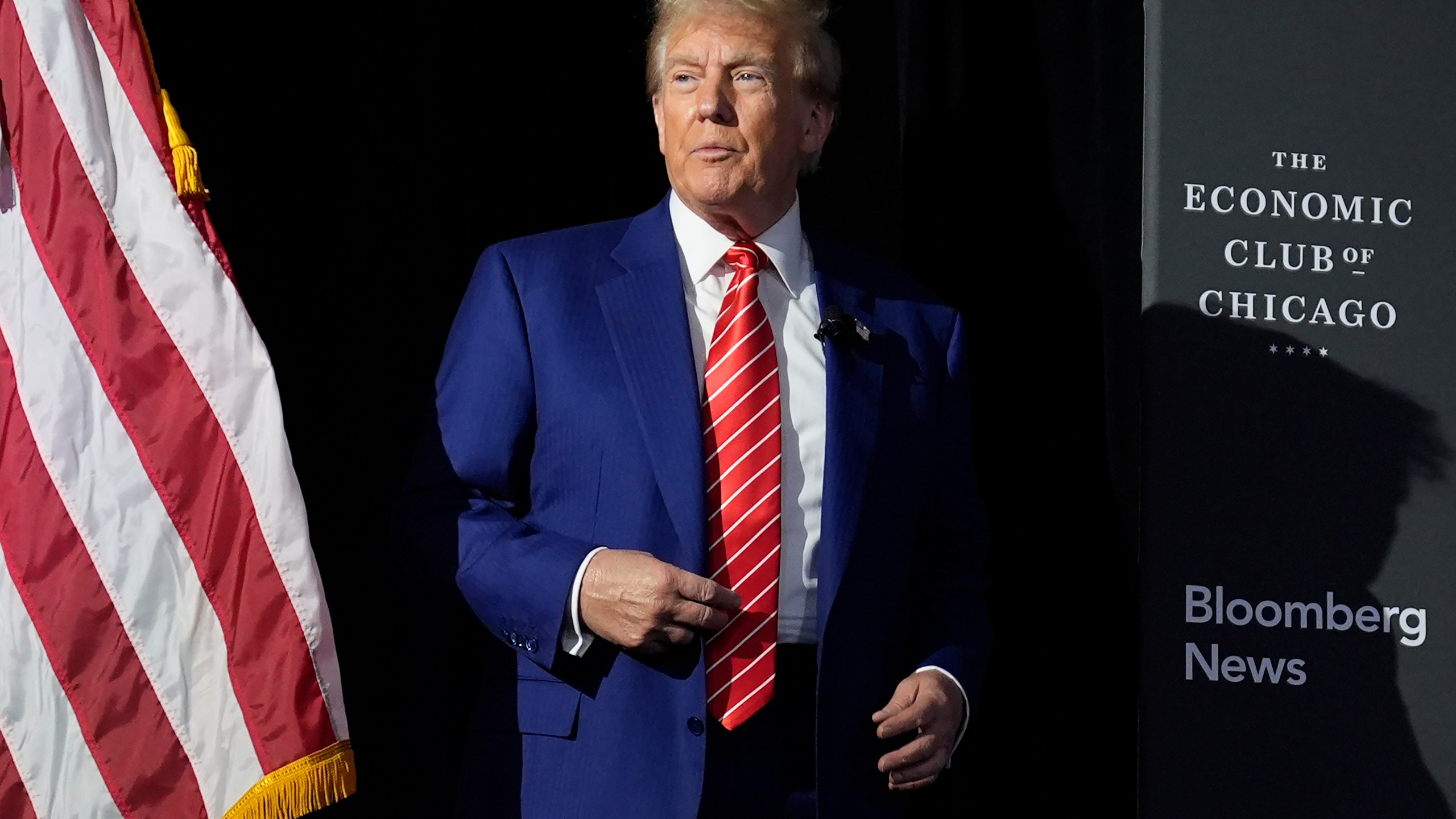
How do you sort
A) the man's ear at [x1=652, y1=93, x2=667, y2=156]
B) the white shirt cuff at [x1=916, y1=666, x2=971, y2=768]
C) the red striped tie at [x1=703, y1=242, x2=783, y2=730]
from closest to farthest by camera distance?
the red striped tie at [x1=703, y1=242, x2=783, y2=730], the white shirt cuff at [x1=916, y1=666, x2=971, y2=768], the man's ear at [x1=652, y1=93, x2=667, y2=156]

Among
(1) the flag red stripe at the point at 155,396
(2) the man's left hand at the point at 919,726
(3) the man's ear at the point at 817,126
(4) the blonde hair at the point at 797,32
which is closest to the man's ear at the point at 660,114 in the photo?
(4) the blonde hair at the point at 797,32

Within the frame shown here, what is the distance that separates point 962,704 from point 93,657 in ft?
4.08

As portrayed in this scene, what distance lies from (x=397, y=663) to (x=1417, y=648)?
1.83 meters

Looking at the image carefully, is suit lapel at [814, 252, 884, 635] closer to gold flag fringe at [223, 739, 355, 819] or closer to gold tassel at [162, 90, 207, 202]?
gold flag fringe at [223, 739, 355, 819]

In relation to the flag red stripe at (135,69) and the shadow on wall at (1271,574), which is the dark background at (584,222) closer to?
the shadow on wall at (1271,574)

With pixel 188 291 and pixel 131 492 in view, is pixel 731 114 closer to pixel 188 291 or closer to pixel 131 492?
pixel 188 291

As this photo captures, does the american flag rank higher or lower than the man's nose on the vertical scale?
lower

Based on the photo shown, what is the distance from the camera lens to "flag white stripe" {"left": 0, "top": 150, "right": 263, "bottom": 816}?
2279 millimetres

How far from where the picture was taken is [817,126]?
109 inches

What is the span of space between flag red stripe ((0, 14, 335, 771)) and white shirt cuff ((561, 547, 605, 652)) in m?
0.36

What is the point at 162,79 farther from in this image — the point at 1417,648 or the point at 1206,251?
the point at 1417,648

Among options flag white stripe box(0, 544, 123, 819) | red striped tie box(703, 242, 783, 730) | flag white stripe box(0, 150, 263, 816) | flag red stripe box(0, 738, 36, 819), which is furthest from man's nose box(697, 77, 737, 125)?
flag red stripe box(0, 738, 36, 819)

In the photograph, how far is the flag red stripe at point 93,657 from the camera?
225 cm

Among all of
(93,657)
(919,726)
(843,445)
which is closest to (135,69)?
(93,657)
